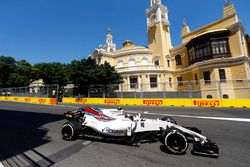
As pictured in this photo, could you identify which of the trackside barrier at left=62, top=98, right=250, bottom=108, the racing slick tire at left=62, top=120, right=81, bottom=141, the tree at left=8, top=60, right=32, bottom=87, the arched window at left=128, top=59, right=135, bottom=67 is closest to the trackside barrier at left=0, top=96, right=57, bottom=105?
the trackside barrier at left=62, top=98, right=250, bottom=108

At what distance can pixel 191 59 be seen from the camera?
2561 cm

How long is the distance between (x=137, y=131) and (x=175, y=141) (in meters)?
1.01

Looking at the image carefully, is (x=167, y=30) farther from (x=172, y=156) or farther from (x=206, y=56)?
(x=172, y=156)

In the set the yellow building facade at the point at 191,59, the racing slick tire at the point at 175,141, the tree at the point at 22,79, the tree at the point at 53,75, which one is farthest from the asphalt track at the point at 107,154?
the tree at the point at 22,79

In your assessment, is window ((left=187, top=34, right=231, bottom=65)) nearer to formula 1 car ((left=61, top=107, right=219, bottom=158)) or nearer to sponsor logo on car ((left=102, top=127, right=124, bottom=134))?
formula 1 car ((left=61, top=107, right=219, bottom=158))

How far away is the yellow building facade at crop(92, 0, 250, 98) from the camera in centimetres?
1714

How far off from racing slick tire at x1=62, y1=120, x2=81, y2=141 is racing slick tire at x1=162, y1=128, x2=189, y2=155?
8.86ft

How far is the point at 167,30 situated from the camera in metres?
34.6

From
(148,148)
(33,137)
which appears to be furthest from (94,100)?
(148,148)

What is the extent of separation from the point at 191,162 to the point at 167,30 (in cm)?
3673

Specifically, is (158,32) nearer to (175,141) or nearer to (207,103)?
(207,103)

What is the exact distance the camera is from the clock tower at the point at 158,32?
3188cm

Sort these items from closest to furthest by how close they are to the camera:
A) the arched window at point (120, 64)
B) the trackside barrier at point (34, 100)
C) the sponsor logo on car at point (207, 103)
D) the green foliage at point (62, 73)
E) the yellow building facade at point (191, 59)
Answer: the sponsor logo on car at point (207, 103) < the yellow building facade at point (191, 59) < the trackside barrier at point (34, 100) < the green foliage at point (62, 73) < the arched window at point (120, 64)

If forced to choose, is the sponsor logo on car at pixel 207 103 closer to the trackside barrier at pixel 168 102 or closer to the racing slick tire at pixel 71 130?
the trackside barrier at pixel 168 102
